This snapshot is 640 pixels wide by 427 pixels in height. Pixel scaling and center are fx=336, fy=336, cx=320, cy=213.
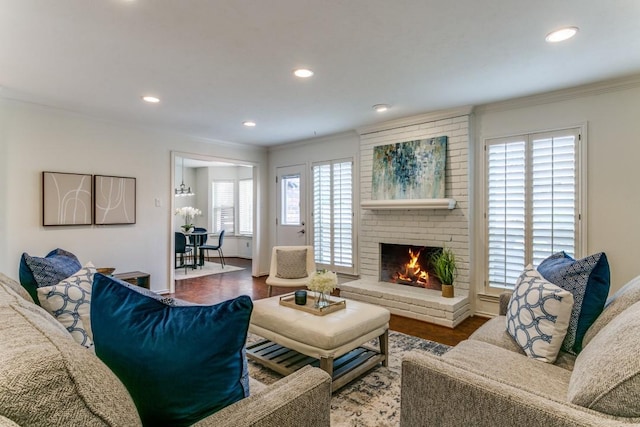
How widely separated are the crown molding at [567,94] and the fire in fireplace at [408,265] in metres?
1.82

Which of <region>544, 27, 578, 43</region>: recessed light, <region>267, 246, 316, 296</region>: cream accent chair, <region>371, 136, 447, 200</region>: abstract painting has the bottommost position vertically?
<region>267, 246, 316, 296</region>: cream accent chair

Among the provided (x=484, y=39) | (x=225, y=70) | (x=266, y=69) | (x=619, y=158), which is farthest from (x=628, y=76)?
(x=225, y=70)

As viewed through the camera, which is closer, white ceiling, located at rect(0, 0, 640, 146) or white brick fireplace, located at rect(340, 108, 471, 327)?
white ceiling, located at rect(0, 0, 640, 146)

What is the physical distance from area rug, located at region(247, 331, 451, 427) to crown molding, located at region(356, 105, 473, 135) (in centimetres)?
282

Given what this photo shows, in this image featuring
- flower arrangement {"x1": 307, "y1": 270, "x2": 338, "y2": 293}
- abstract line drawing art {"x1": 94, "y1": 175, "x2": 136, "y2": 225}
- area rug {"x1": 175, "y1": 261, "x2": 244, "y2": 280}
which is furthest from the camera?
area rug {"x1": 175, "y1": 261, "x2": 244, "y2": 280}

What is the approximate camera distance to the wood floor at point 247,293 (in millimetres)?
3458

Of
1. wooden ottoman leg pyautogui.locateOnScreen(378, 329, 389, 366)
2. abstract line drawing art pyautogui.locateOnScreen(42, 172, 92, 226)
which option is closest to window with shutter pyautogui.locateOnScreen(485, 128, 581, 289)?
wooden ottoman leg pyautogui.locateOnScreen(378, 329, 389, 366)

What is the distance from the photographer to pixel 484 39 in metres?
2.39

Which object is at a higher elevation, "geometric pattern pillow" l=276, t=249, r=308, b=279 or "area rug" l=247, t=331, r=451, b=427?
"geometric pattern pillow" l=276, t=249, r=308, b=279

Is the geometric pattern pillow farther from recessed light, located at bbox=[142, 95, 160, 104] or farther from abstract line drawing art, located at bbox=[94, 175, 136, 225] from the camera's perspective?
recessed light, located at bbox=[142, 95, 160, 104]

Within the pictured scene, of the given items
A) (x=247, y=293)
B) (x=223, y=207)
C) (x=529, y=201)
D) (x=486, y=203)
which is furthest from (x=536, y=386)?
(x=223, y=207)

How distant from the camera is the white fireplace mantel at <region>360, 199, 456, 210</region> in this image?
401cm

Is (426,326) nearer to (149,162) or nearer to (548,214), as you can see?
(548,214)

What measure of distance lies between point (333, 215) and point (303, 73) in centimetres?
288
